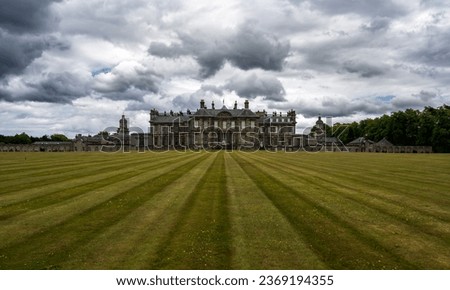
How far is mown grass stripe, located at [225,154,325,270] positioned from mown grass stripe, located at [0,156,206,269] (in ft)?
11.3

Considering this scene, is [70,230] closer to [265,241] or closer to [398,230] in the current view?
[265,241]

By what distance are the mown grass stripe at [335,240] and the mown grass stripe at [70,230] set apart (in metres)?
5.15

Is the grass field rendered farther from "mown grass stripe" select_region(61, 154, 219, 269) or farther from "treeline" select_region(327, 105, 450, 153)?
"treeline" select_region(327, 105, 450, 153)

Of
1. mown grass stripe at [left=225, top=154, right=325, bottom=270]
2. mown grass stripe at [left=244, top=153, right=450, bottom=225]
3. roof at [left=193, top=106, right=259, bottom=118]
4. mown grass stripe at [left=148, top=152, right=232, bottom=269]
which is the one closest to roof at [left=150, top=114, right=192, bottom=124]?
roof at [left=193, top=106, right=259, bottom=118]

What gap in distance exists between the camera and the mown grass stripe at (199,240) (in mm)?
6715

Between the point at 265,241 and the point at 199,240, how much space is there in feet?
5.01

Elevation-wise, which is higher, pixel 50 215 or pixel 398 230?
pixel 50 215

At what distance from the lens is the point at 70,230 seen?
28.8 feet

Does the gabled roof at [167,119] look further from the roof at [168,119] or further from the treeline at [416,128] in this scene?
the treeline at [416,128]

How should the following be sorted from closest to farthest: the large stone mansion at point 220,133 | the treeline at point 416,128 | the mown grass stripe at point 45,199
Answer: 1. the mown grass stripe at point 45,199
2. the treeline at point 416,128
3. the large stone mansion at point 220,133

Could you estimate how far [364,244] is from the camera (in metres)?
7.85

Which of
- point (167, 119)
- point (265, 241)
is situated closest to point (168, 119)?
point (167, 119)

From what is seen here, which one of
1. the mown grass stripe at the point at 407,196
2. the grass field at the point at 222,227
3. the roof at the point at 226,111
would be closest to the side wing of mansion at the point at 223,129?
the roof at the point at 226,111
